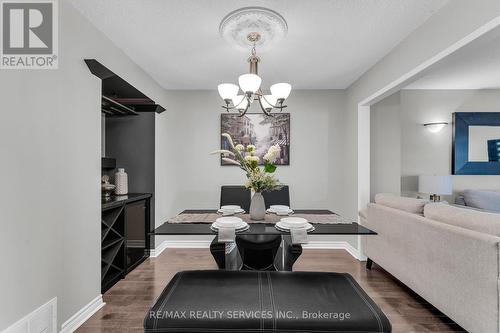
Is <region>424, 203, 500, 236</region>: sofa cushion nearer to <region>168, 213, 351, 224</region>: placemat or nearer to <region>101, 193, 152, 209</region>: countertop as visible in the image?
<region>168, 213, 351, 224</region>: placemat

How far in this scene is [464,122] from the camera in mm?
3766

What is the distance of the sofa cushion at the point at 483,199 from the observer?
3.37 meters

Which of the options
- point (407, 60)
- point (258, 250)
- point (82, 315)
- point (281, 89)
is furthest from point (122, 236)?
point (407, 60)

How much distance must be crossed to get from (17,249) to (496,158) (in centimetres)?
565

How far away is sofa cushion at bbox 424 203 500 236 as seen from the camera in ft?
5.21

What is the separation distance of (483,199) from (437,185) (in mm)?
811

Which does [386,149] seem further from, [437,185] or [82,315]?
[82,315]

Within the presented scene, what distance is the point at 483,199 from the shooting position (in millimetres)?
3451

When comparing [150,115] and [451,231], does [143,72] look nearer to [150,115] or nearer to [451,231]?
[150,115]

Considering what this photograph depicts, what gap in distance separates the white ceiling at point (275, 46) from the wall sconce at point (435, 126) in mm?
1595

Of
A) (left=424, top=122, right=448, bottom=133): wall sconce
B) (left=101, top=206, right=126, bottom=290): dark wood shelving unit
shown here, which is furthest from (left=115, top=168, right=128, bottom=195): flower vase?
(left=424, top=122, right=448, bottom=133): wall sconce

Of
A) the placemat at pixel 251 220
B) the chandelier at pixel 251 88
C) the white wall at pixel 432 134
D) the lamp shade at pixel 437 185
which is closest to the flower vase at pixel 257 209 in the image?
the placemat at pixel 251 220

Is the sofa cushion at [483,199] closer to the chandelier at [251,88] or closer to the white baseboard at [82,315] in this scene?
the chandelier at [251,88]

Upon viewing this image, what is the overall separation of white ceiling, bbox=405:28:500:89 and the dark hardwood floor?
2023 millimetres
